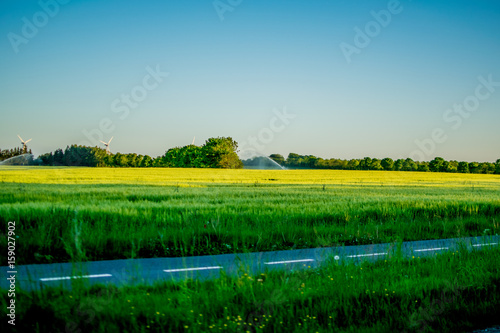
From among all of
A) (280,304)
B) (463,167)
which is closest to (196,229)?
(280,304)

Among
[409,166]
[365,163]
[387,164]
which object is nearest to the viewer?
[409,166]

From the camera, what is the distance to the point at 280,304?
5438mm

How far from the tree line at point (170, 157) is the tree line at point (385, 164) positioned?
45.8 feet

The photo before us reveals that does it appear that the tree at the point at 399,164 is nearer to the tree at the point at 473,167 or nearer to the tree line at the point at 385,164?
the tree line at the point at 385,164

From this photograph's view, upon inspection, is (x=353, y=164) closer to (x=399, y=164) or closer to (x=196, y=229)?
(x=399, y=164)

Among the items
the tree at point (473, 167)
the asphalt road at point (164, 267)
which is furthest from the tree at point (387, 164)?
the asphalt road at point (164, 267)

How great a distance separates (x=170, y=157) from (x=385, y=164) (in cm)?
→ 8795

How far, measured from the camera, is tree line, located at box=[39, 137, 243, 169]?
12044cm

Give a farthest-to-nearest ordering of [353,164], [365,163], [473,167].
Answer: [365,163], [353,164], [473,167]

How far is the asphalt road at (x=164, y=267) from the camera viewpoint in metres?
6.31

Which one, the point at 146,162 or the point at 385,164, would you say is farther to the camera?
the point at 146,162

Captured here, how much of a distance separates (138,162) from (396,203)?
472 feet

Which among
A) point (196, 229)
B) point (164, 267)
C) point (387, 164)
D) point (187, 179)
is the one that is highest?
point (387, 164)

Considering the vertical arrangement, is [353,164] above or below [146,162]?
below
